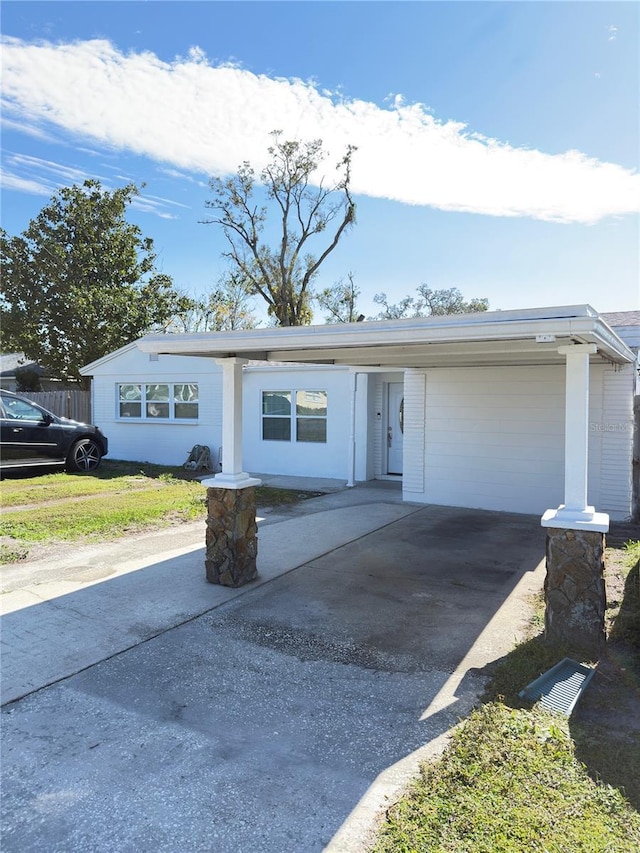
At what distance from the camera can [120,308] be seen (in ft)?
72.9

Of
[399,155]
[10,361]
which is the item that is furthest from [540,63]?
[10,361]

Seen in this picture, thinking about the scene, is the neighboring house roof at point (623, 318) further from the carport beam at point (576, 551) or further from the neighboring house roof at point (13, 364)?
the neighboring house roof at point (13, 364)

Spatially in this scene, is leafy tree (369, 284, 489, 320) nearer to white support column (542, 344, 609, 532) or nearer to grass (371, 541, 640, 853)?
white support column (542, 344, 609, 532)

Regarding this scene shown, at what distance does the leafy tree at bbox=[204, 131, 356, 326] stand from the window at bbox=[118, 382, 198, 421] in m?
12.9

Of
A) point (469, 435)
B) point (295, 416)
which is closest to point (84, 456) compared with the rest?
point (295, 416)

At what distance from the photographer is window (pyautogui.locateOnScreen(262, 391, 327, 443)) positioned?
40.9 feet

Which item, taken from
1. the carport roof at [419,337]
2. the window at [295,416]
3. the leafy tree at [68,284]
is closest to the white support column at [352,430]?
the window at [295,416]

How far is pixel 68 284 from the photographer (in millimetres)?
22109

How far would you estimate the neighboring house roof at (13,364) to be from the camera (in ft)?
88.2

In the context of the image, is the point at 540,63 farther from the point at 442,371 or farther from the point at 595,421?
the point at 595,421

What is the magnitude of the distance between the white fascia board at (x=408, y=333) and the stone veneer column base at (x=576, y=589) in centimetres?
145

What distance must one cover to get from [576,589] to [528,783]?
1.80m

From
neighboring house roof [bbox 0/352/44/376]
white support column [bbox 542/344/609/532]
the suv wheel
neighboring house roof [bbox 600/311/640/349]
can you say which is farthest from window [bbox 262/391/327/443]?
neighboring house roof [bbox 0/352/44/376]

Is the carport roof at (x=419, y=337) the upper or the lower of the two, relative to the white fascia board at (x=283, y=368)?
lower
